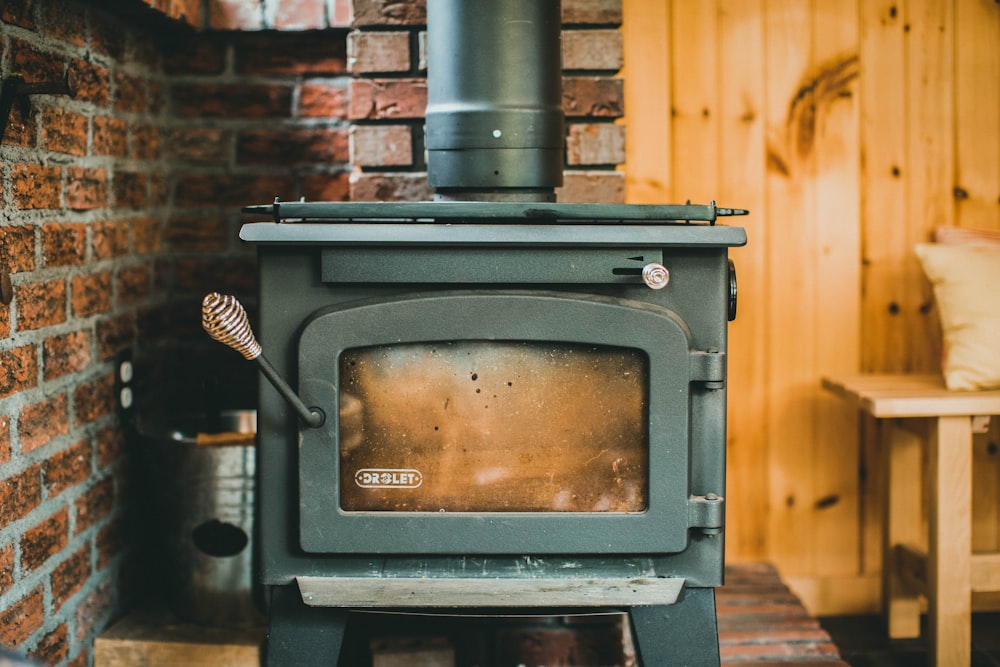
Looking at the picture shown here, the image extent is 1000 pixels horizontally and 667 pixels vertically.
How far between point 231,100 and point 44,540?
0.94 meters

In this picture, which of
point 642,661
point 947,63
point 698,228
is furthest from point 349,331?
point 947,63

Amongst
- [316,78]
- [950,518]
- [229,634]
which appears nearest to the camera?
[229,634]

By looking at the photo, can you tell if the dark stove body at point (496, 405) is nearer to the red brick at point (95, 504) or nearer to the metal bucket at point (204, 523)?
the metal bucket at point (204, 523)

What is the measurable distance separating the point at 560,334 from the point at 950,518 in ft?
3.10

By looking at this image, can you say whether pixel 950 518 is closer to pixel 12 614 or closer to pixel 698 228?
pixel 698 228

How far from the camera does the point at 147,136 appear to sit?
1.99 meters

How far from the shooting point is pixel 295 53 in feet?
6.81

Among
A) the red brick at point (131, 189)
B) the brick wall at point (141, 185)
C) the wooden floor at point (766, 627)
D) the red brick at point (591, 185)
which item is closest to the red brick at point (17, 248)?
the brick wall at point (141, 185)

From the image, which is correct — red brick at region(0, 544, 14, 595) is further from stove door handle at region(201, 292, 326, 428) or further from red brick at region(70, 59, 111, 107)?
red brick at region(70, 59, 111, 107)

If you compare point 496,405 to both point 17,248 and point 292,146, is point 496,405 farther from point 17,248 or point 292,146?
point 292,146

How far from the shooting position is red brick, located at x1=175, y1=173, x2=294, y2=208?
2088 mm

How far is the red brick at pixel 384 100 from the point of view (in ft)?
6.07

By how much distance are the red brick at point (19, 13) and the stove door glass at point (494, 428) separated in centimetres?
67

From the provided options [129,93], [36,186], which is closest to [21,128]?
[36,186]
